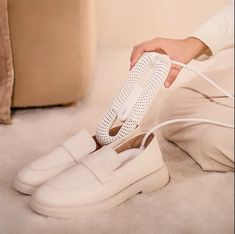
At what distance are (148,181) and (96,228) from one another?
126 mm

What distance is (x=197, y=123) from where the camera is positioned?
1.99ft

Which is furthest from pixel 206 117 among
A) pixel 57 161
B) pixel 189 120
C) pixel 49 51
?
pixel 49 51

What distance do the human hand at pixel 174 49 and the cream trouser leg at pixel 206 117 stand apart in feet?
0.10

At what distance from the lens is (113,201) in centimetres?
70

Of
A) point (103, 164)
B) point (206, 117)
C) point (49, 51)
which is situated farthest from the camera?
point (49, 51)

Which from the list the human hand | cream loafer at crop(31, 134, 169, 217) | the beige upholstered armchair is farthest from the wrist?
the beige upholstered armchair

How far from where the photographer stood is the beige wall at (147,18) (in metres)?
0.61

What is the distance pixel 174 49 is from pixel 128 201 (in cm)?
25

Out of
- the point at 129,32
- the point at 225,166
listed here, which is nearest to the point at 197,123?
the point at 225,166

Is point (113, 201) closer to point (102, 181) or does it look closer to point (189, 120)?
point (102, 181)

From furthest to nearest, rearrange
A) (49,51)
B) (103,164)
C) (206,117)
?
(49,51) < (103,164) < (206,117)

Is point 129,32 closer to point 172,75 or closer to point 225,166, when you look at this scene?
point 172,75

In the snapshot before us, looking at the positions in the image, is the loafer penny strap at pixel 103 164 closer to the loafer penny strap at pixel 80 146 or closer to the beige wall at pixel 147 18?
the loafer penny strap at pixel 80 146

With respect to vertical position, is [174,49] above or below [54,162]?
above
